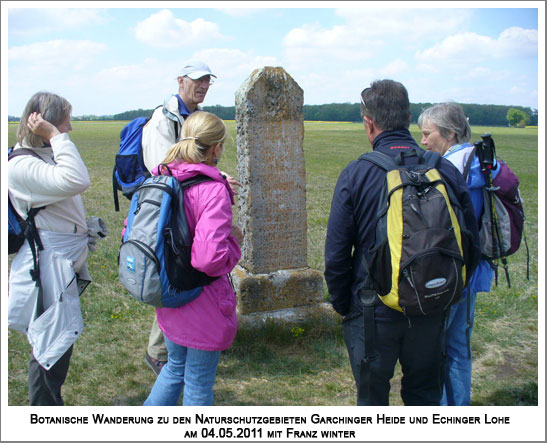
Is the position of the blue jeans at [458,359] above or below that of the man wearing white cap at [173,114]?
below

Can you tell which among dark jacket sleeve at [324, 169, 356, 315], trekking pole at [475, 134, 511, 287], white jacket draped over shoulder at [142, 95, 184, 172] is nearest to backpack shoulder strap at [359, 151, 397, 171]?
dark jacket sleeve at [324, 169, 356, 315]

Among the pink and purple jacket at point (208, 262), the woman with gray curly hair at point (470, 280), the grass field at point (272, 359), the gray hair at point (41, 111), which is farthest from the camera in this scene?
the grass field at point (272, 359)

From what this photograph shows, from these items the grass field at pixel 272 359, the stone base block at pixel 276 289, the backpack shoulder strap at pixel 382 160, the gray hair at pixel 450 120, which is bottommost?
the grass field at pixel 272 359

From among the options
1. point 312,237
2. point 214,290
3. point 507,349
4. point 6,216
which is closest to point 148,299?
point 214,290

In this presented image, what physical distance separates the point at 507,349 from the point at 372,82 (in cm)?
336

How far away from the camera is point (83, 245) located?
303 cm

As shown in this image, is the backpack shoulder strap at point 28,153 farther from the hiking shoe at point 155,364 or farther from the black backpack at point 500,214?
the black backpack at point 500,214

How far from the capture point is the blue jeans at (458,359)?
3.08 metres

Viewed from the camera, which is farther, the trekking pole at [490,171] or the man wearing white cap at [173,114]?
the man wearing white cap at [173,114]

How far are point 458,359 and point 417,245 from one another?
4.41 feet

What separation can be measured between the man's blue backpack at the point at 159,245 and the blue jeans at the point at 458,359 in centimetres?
173

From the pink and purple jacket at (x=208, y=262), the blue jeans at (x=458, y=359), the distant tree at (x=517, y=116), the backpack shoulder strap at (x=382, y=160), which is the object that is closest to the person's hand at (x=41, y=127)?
the pink and purple jacket at (x=208, y=262)

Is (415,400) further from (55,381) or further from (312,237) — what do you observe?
(312,237)

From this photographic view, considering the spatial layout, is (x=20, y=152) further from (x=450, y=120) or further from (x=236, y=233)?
(x=450, y=120)
